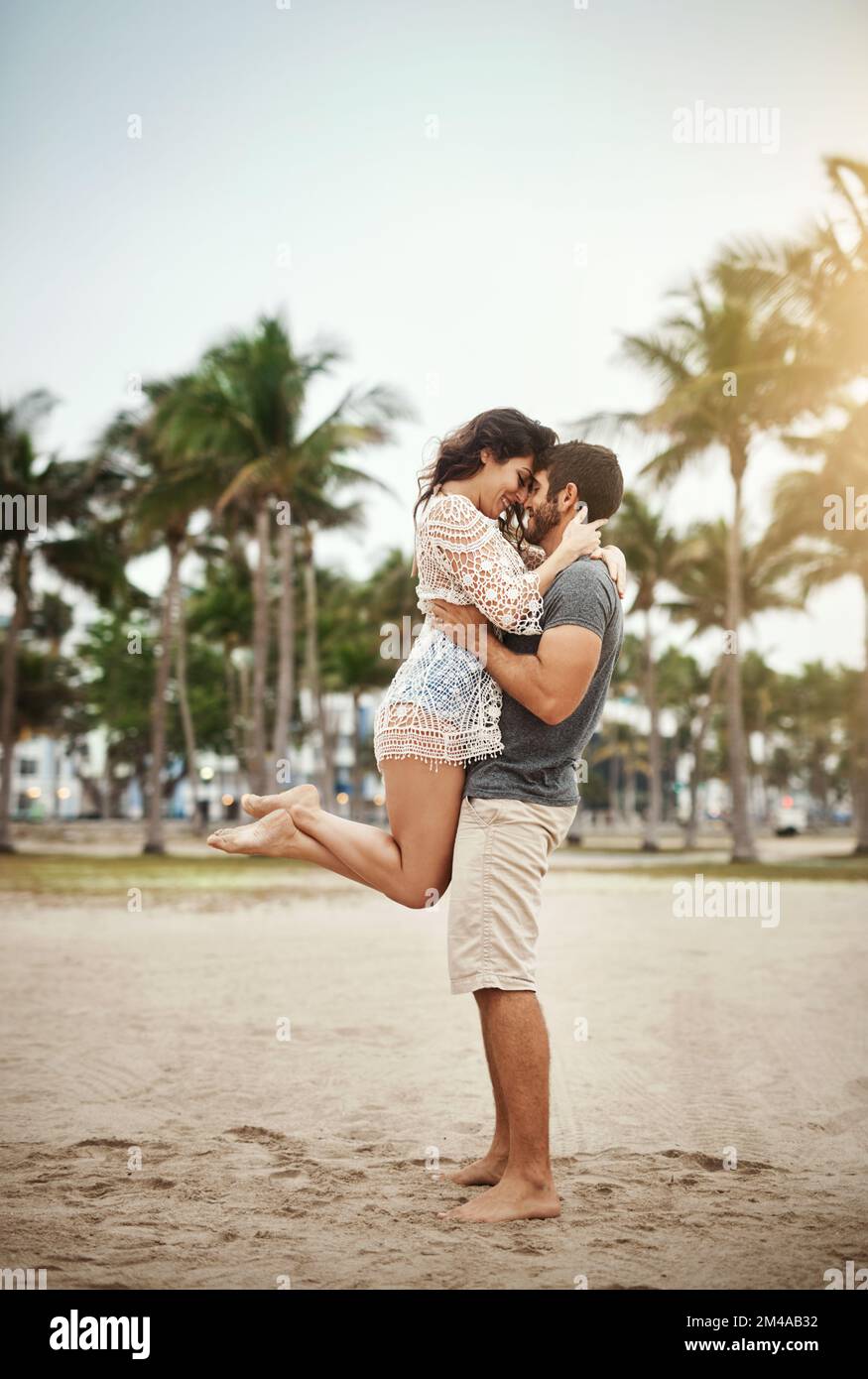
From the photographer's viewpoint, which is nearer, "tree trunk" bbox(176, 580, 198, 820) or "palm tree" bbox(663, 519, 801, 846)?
"palm tree" bbox(663, 519, 801, 846)

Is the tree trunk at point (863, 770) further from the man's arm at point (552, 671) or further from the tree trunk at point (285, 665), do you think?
the man's arm at point (552, 671)

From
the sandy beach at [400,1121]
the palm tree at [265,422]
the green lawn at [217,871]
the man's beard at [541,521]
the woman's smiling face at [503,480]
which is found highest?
the palm tree at [265,422]

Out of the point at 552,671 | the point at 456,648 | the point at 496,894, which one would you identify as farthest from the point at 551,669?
the point at 496,894

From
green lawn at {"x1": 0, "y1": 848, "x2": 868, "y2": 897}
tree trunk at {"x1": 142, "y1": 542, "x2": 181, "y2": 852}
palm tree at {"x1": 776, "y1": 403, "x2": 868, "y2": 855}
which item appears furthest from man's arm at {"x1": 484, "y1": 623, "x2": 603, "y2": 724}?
tree trunk at {"x1": 142, "y1": 542, "x2": 181, "y2": 852}

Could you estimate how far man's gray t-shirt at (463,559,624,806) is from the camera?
373cm

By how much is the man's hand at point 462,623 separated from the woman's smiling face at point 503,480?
34 centimetres

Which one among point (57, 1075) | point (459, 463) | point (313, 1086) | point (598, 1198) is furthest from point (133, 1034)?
point (459, 463)

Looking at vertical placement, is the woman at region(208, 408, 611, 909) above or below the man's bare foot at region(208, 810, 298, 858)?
above

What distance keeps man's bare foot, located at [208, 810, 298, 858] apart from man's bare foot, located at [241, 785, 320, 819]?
0.05m

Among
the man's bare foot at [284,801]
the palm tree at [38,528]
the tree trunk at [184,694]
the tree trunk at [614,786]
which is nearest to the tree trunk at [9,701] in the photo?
the palm tree at [38,528]

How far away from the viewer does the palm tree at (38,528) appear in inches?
1215

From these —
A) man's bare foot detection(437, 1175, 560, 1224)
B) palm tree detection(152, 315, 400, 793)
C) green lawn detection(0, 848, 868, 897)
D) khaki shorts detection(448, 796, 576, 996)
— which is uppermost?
palm tree detection(152, 315, 400, 793)

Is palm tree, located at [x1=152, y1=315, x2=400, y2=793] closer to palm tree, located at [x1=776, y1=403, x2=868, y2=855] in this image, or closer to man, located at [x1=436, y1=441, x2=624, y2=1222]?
palm tree, located at [x1=776, y1=403, x2=868, y2=855]
